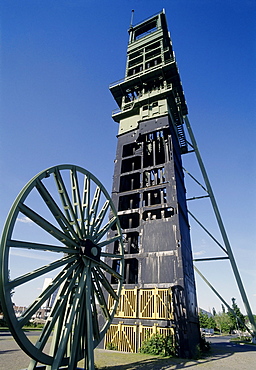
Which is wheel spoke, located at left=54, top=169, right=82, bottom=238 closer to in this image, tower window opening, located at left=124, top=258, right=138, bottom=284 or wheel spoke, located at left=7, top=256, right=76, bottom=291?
wheel spoke, located at left=7, top=256, right=76, bottom=291

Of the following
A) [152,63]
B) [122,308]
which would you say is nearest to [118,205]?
[122,308]

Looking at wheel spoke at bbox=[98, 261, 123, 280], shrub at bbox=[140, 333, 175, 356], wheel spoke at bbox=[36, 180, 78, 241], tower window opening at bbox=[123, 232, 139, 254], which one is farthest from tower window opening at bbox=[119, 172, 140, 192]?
wheel spoke at bbox=[36, 180, 78, 241]

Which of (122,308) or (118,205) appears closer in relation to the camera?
(122,308)

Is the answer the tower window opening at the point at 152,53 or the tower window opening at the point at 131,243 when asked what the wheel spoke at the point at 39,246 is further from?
the tower window opening at the point at 152,53

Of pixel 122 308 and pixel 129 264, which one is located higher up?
pixel 129 264

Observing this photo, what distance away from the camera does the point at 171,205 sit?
19.2 metres

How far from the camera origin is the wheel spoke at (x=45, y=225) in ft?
26.5

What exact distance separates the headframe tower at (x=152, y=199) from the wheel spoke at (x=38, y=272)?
9287 mm

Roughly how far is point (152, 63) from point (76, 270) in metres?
29.6

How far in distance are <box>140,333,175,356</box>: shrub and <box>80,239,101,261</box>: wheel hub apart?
8102 millimetres

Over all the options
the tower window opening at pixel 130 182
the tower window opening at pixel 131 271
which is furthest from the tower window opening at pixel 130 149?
the tower window opening at pixel 131 271

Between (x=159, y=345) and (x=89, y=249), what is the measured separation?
894 centimetres

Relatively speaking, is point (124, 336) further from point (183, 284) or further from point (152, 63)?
point (152, 63)

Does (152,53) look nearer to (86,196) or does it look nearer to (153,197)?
(153,197)
